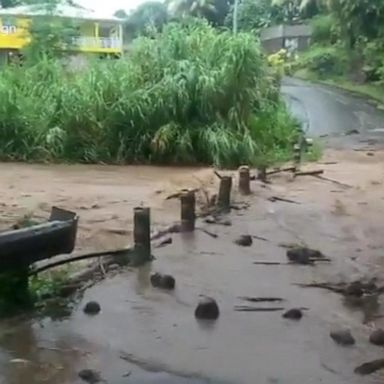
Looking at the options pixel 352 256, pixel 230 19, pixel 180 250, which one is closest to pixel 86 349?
pixel 180 250

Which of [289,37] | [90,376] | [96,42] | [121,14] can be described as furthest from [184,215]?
[289,37]

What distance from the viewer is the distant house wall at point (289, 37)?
3144 cm

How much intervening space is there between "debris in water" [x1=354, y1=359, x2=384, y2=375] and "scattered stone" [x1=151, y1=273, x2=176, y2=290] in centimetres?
169

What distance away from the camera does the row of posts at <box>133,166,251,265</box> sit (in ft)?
19.5

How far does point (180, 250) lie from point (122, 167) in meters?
6.48

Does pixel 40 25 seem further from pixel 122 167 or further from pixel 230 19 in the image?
pixel 230 19

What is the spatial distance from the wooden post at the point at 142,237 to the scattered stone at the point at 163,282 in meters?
0.52

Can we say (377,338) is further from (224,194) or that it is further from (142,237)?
(224,194)

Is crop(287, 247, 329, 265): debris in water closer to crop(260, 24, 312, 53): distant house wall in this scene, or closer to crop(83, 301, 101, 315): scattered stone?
crop(83, 301, 101, 315): scattered stone

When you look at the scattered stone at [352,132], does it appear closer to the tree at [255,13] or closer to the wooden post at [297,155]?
the wooden post at [297,155]

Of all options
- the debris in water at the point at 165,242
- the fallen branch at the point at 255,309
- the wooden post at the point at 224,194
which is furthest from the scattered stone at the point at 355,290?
the wooden post at the point at 224,194

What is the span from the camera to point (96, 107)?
531 inches

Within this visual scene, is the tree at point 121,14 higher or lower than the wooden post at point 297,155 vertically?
higher

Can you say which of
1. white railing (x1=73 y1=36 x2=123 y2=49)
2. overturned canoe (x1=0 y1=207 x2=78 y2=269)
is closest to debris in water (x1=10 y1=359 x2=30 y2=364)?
overturned canoe (x1=0 y1=207 x2=78 y2=269)
